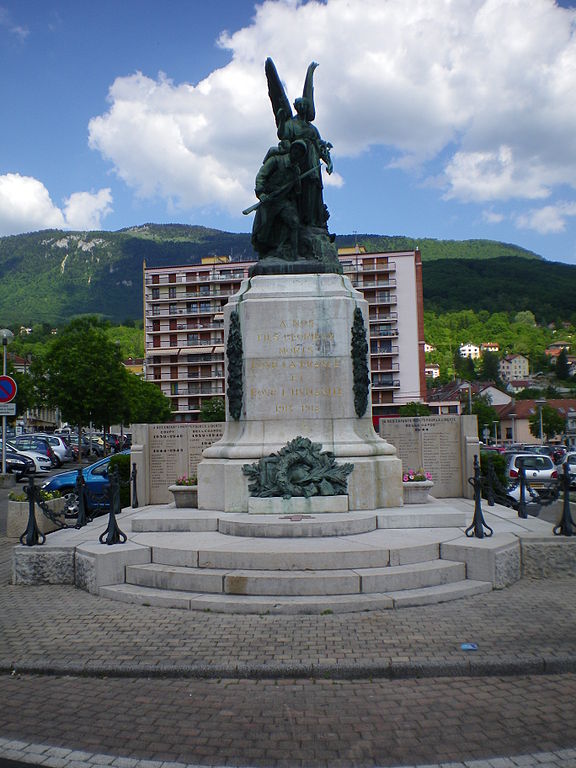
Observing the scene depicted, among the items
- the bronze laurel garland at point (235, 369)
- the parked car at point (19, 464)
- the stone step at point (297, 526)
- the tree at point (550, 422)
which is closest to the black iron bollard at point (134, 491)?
the bronze laurel garland at point (235, 369)

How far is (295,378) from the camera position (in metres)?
12.3

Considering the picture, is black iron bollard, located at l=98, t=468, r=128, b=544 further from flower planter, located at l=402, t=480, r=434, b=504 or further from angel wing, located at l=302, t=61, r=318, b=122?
angel wing, located at l=302, t=61, r=318, b=122

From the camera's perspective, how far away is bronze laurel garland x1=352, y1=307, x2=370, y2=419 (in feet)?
40.5

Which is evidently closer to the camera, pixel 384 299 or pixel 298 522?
pixel 298 522

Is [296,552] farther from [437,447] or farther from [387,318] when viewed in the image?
[387,318]

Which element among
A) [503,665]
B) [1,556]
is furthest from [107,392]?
[503,665]

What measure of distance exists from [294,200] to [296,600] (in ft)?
27.6

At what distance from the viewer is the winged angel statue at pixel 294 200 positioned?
13.4m

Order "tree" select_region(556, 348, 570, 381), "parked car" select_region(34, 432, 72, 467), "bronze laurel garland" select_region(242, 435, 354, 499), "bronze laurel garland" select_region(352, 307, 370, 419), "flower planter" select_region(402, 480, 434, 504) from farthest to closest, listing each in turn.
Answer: "tree" select_region(556, 348, 570, 381) < "parked car" select_region(34, 432, 72, 467) < "flower planter" select_region(402, 480, 434, 504) < "bronze laurel garland" select_region(352, 307, 370, 419) < "bronze laurel garland" select_region(242, 435, 354, 499)

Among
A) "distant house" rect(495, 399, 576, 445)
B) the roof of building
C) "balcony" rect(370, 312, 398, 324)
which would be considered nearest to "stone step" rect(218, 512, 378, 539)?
"balcony" rect(370, 312, 398, 324)

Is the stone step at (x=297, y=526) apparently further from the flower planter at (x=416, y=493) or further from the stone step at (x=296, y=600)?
the flower planter at (x=416, y=493)

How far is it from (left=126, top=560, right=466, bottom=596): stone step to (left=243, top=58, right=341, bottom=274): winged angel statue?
255 inches

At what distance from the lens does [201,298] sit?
289 feet

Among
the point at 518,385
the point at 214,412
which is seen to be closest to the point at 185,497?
the point at 214,412
